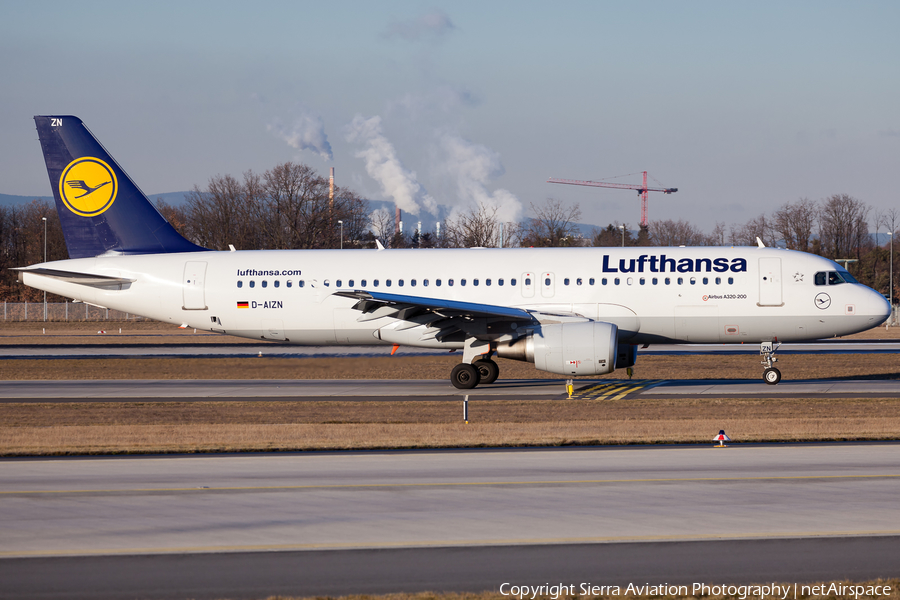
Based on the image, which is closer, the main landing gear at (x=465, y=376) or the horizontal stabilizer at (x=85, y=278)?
the main landing gear at (x=465, y=376)

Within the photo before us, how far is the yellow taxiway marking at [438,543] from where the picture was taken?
9391 millimetres

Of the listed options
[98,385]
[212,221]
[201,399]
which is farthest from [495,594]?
[212,221]

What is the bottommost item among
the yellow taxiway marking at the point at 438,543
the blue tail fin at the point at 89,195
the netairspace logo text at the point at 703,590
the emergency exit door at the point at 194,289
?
the yellow taxiway marking at the point at 438,543

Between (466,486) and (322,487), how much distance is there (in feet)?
7.07

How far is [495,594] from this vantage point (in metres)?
7.85

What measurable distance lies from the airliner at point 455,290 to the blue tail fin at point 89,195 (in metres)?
0.04

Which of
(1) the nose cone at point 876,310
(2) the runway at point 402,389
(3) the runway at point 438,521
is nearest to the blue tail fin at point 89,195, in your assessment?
(2) the runway at point 402,389

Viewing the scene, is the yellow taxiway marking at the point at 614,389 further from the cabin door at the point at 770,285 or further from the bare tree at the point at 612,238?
the bare tree at the point at 612,238

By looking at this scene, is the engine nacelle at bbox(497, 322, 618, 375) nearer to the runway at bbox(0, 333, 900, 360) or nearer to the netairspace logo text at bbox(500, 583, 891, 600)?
the runway at bbox(0, 333, 900, 360)

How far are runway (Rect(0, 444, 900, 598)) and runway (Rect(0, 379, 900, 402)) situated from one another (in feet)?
33.9

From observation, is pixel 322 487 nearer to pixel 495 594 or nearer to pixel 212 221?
pixel 495 594

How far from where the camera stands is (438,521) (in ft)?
35.5

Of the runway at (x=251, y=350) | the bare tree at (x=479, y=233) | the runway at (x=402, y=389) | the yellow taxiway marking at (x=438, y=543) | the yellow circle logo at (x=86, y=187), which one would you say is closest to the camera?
the yellow taxiway marking at (x=438, y=543)

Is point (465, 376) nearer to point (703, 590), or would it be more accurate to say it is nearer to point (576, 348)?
point (576, 348)
